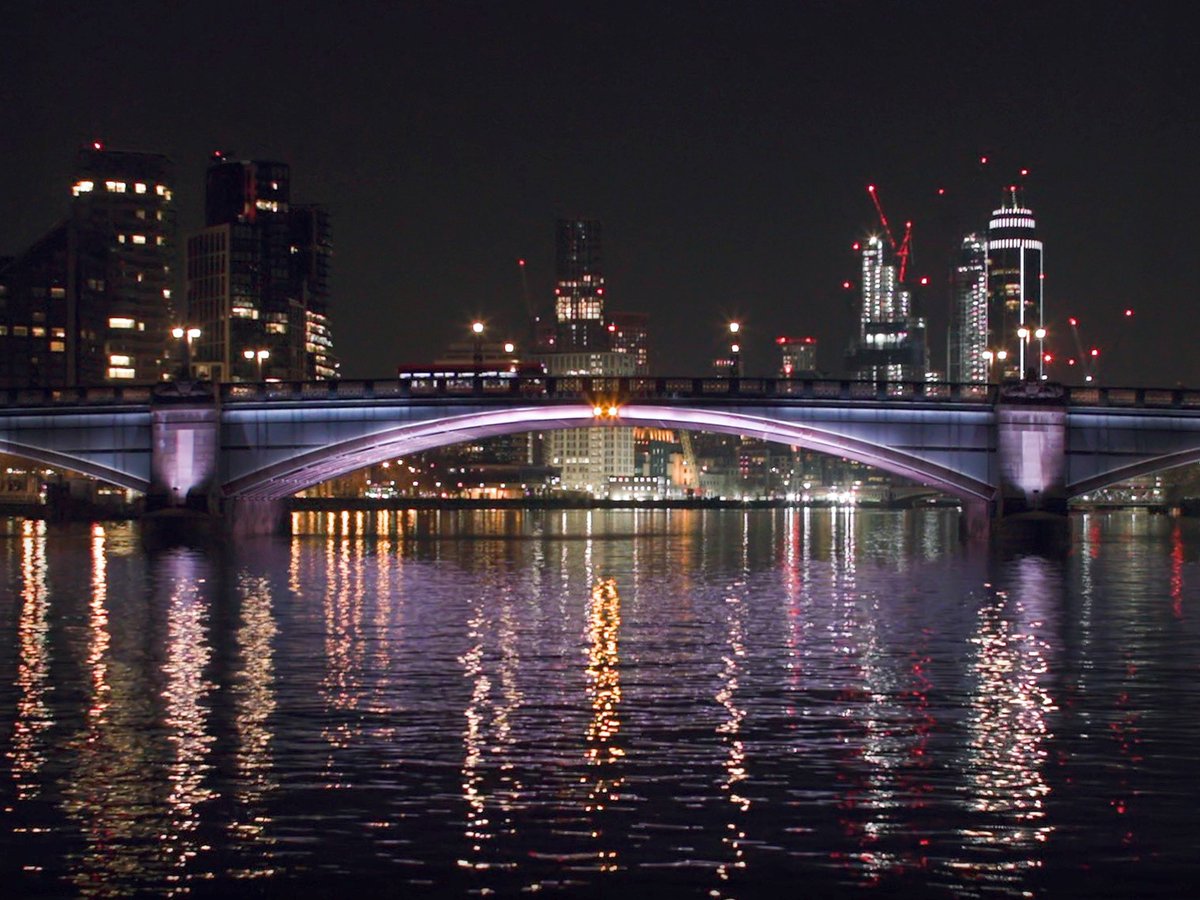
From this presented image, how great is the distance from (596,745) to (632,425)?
71.8 meters

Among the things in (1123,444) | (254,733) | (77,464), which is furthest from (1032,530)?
(254,733)

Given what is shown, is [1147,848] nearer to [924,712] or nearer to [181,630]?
[924,712]

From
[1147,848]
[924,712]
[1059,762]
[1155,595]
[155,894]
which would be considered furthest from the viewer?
[1155,595]

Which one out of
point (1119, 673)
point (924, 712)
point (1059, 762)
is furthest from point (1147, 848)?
point (1119, 673)

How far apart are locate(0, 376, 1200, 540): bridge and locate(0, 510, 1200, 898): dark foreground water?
4078 cm

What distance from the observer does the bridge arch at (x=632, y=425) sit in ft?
317

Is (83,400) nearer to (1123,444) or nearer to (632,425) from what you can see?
(632,425)

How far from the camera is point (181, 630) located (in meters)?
44.2

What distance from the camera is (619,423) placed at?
334 ft

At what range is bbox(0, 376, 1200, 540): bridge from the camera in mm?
94875

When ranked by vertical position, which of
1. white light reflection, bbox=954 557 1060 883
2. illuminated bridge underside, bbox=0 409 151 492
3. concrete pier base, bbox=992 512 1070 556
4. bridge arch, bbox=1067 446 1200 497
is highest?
illuminated bridge underside, bbox=0 409 151 492

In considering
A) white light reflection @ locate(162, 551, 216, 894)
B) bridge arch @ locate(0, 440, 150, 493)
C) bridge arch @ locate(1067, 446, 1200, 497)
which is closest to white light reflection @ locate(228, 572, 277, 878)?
white light reflection @ locate(162, 551, 216, 894)

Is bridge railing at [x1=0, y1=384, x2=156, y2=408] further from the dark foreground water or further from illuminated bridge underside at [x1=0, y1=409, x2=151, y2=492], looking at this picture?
the dark foreground water

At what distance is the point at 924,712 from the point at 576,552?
62574 mm
